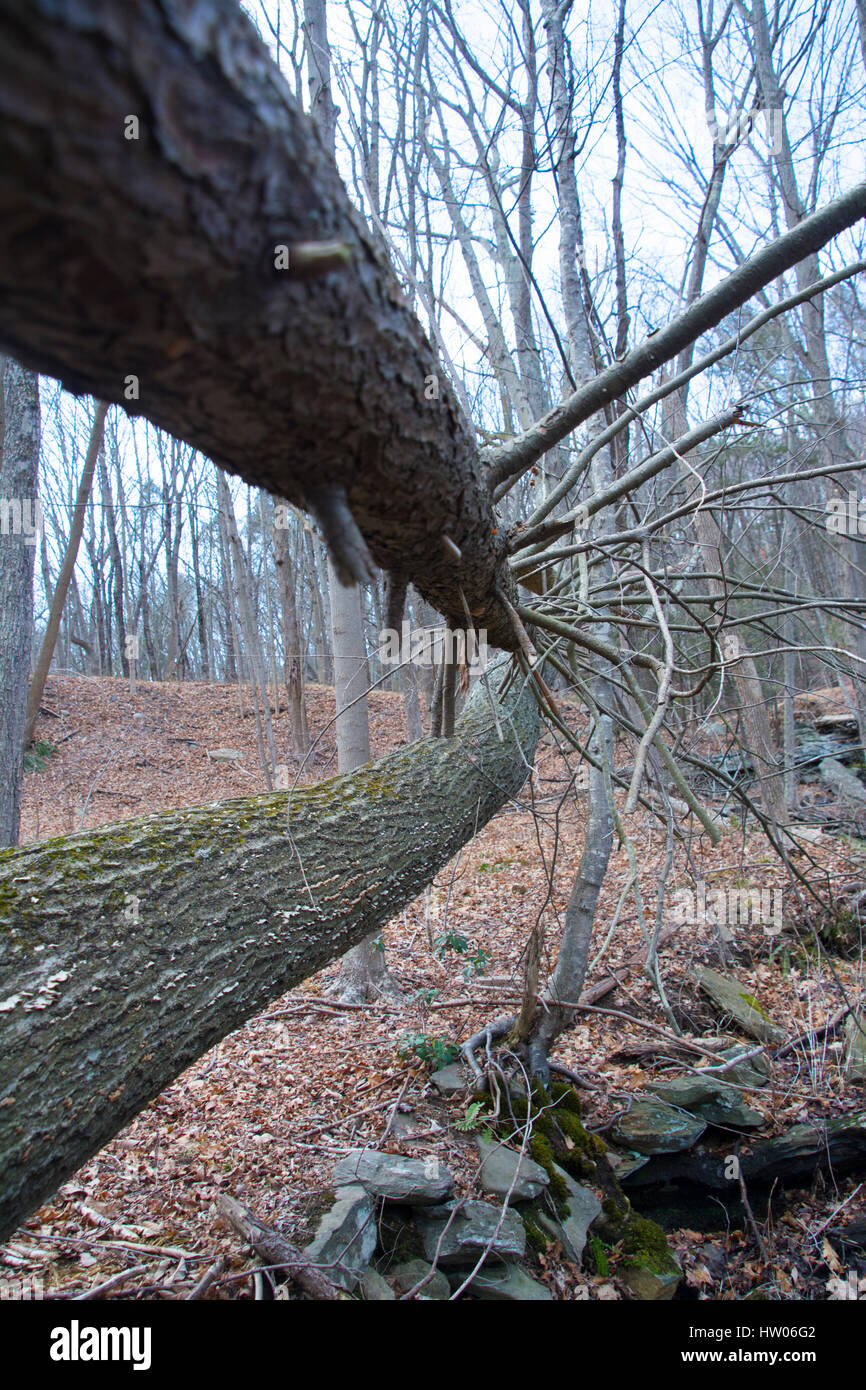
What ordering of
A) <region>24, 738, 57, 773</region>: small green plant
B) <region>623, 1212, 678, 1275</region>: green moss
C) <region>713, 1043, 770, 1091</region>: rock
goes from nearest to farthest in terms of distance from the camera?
1. <region>623, 1212, 678, 1275</region>: green moss
2. <region>713, 1043, 770, 1091</region>: rock
3. <region>24, 738, 57, 773</region>: small green plant

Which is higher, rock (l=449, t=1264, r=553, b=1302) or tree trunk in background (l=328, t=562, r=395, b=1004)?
tree trunk in background (l=328, t=562, r=395, b=1004)

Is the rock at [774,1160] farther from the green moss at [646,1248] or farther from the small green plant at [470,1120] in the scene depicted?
the small green plant at [470,1120]

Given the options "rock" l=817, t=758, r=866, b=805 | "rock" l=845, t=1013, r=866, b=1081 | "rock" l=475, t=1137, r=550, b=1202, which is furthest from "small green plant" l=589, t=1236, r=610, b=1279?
"rock" l=817, t=758, r=866, b=805

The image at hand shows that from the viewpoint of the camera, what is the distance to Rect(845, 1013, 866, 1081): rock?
4133 mm

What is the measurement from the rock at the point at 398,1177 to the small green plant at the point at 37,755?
30.8 ft

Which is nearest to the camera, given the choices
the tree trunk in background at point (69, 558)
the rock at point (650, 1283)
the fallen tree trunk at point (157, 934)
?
the fallen tree trunk at point (157, 934)

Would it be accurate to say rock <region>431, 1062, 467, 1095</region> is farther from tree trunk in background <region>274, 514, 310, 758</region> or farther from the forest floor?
tree trunk in background <region>274, 514, 310, 758</region>

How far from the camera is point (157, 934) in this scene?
196cm

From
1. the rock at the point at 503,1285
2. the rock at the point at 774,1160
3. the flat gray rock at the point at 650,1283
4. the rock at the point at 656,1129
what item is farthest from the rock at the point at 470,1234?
the rock at the point at 774,1160

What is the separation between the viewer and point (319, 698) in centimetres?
1512

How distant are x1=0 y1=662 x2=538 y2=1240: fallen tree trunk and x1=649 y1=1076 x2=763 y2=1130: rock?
225 cm

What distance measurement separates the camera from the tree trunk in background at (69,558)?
7.88m

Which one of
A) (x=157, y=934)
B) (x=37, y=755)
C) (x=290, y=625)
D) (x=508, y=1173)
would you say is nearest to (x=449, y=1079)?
(x=508, y=1173)

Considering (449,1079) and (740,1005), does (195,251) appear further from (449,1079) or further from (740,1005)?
(740,1005)
